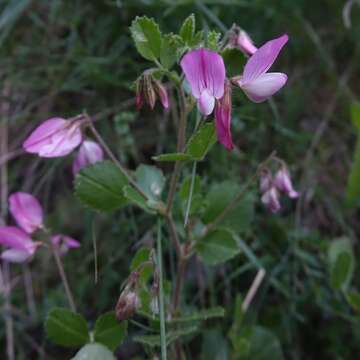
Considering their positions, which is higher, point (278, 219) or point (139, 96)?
point (139, 96)

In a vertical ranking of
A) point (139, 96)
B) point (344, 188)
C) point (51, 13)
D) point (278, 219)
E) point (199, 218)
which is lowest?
point (344, 188)

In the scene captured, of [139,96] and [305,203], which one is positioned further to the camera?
[305,203]

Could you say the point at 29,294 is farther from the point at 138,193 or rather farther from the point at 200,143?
the point at 200,143

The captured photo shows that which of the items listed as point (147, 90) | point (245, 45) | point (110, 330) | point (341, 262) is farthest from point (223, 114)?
point (341, 262)

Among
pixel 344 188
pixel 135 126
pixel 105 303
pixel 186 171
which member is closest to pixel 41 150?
pixel 186 171

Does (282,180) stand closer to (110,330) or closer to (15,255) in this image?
(110,330)

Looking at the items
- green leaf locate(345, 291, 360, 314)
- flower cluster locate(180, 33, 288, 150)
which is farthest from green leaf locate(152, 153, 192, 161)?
green leaf locate(345, 291, 360, 314)

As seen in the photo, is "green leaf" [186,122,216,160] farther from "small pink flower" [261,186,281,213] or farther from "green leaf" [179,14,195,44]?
"small pink flower" [261,186,281,213]
